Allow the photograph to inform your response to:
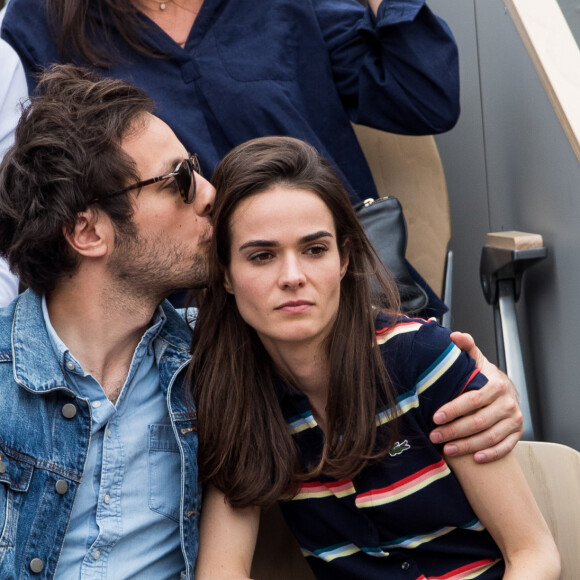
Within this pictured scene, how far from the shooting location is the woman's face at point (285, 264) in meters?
1.65

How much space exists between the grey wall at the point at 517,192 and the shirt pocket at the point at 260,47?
1.94 feet

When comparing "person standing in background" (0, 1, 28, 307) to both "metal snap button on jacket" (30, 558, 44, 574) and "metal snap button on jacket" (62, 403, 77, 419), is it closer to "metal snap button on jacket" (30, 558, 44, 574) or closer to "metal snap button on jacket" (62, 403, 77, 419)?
"metal snap button on jacket" (62, 403, 77, 419)

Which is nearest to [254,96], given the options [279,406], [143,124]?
[143,124]

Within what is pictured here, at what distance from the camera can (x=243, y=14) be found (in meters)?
2.49

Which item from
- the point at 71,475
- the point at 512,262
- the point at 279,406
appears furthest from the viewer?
the point at 512,262

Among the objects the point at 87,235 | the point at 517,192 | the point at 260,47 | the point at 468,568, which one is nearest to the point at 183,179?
the point at 87,235

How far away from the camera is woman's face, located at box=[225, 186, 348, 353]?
1653mm

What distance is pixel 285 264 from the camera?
1653 millimetres

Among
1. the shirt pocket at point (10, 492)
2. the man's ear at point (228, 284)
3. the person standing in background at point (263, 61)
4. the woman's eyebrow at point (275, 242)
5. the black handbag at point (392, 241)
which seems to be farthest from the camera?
the person standing in background at point (263, 61)

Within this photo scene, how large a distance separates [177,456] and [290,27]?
1215 millimetres

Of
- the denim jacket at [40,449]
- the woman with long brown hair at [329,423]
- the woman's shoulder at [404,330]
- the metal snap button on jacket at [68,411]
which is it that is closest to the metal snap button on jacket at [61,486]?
the denim jacket at [40,449]

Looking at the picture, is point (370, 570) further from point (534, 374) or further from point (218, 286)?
point (534, 374)

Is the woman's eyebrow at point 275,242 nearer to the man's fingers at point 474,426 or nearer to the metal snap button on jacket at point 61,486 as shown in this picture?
the man's fingers at point 474,426

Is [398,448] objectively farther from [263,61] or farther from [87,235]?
[263,61]
